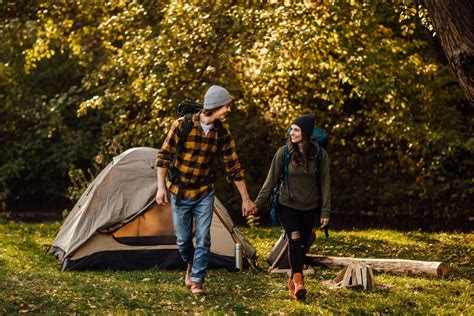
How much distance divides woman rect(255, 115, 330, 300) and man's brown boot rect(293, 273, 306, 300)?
1.7 inches

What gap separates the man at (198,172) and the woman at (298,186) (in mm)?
347

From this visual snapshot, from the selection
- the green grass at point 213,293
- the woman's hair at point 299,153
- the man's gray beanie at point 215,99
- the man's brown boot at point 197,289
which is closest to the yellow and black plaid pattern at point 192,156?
the man's gray beanie at point 215,99

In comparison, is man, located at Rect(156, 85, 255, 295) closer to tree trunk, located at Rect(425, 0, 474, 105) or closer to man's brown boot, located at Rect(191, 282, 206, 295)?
man's brown boot, located at Rect(191, 282, 206, 295)

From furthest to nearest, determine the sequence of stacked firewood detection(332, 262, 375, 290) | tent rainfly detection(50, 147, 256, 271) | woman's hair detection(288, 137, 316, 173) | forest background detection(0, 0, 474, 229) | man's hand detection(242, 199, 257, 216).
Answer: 1. forest background detection(0, 0, 474, 229)
2. tent rainfly detection(50, 147, 256, 271)
3. stacked firewood detection(332, 262, 375, 290)
4. woman's hair detection(288, 137, 316, 173)
5. man's hand detection(242, 199, 257, 216)

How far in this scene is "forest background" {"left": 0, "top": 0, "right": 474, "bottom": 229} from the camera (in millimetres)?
14945

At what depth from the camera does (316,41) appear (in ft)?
45.9

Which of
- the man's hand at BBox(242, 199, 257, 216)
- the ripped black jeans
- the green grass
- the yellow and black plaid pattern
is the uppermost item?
the yellow and black plaid pattern

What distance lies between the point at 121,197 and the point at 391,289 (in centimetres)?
372

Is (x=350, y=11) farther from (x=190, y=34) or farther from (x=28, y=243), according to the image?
(x=28, y=243)

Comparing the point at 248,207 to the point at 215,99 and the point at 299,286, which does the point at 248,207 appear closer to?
the point at 299,286

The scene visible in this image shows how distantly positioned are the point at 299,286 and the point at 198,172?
1495mm

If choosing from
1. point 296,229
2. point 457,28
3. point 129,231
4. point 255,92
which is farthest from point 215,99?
point 255,92

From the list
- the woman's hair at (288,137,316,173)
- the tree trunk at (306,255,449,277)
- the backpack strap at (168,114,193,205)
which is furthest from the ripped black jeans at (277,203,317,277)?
the tree trunk at (306,255,449,277)

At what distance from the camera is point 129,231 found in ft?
37.3
